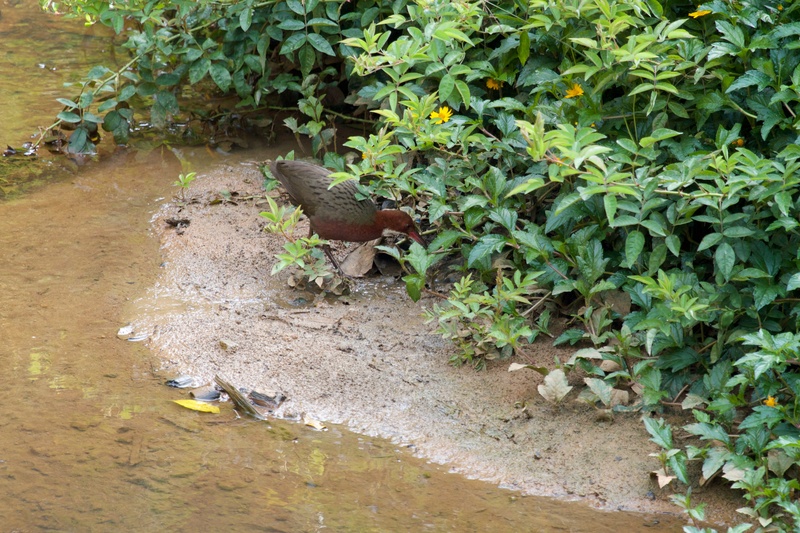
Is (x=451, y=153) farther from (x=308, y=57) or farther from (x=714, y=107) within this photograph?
(x=308, y=57)

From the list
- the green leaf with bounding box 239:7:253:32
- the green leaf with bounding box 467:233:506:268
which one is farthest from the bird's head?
the green leaf with bounding box 239:7:253:32

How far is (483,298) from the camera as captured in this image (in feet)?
12.6

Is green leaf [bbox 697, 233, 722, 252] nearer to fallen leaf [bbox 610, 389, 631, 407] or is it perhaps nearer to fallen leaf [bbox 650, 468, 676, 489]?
fallen leaf [bbox 610, 389, 631, 407]

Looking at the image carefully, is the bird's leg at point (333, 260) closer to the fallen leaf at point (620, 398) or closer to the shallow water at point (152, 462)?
→ the shallow water at point (152, 462)

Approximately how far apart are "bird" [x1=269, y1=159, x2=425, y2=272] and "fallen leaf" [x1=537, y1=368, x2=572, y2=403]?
134 cm

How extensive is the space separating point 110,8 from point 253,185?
157cm

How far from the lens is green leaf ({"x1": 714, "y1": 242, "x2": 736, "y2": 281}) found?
11.2 ft

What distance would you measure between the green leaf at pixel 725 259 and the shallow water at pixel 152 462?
1005mm

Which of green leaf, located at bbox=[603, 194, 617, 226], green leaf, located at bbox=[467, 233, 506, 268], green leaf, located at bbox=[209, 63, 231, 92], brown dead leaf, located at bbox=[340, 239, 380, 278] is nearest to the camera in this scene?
green leaf, located at bbox=[603, 194, 617, 226]

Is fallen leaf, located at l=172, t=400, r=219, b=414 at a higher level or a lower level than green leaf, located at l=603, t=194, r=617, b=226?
lower

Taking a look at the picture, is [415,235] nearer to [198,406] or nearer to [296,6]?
[198,406]

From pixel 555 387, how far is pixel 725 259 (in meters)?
0.86

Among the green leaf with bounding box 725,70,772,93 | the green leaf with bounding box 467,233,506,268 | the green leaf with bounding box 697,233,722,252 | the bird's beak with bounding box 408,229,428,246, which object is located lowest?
the bird's beak with bounding box 408,229,428,246

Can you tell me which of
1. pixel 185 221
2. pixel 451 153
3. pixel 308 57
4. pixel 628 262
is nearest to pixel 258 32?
pixel 308 57
